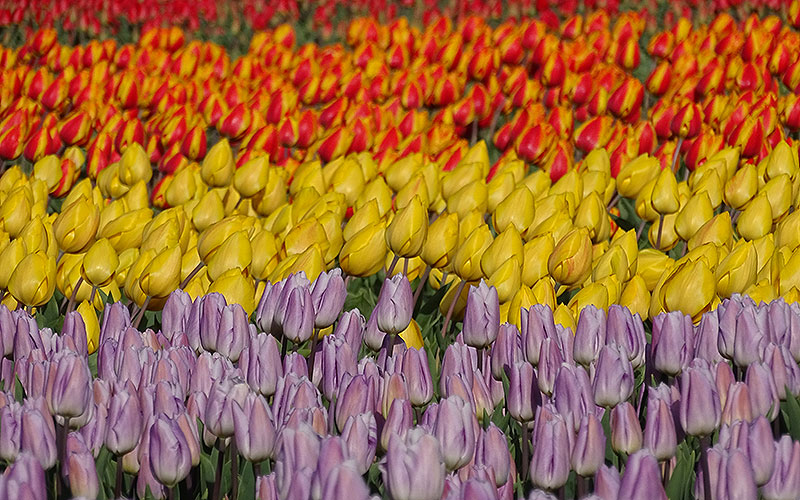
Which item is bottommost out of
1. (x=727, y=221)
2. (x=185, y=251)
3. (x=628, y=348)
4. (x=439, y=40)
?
(x=439, y=40)

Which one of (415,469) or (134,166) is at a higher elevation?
(415,469)

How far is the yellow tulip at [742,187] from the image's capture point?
11.4 ft

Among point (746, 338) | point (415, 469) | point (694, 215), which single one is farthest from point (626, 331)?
point (694, 215)

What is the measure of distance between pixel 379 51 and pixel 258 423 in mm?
5262

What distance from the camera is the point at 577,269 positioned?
274cm

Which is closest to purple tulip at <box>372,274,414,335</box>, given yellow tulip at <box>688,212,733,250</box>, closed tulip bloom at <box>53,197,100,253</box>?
closed tulip bloom at <box>53,197,100,253</box>

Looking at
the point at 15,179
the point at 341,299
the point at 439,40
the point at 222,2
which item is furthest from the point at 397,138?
the point at 222,2

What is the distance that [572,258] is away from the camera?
2.72 metres

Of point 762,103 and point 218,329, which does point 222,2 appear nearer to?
point 762,103

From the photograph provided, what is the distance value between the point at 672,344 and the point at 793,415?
11.0 inches

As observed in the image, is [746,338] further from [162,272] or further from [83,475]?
[162,272]

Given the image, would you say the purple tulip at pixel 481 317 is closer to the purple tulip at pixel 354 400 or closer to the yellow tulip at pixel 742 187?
the purple tulip at pixel 354 400

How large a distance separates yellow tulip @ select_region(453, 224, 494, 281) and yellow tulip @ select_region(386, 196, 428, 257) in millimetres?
117

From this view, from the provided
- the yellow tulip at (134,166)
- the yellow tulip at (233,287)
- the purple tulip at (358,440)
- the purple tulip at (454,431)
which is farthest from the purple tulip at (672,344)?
the yellow tulip at (134,166)
